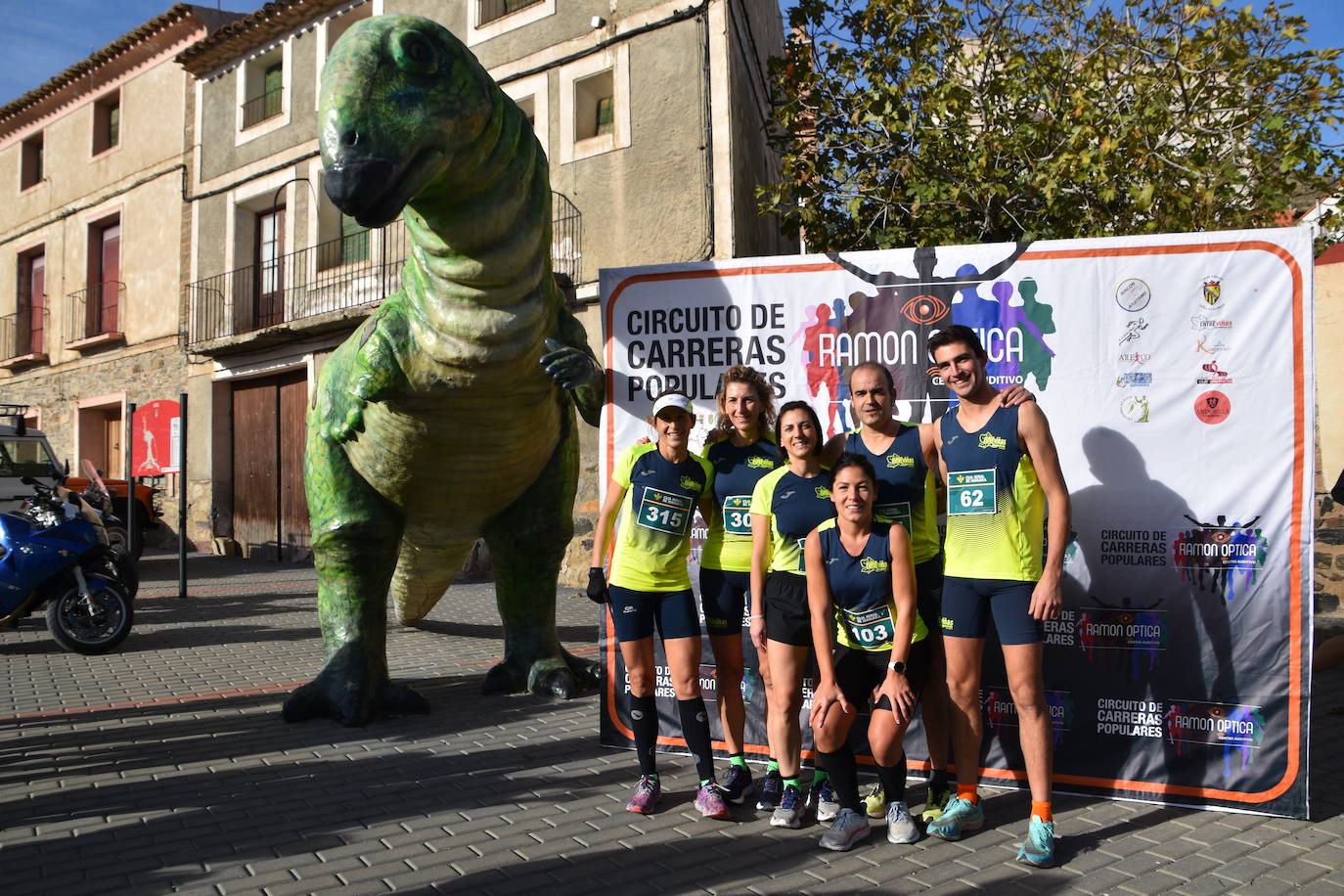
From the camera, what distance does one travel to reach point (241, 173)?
15.0 metres

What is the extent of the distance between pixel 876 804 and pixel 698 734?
678 millimetres

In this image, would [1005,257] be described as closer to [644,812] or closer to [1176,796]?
[1176,796]

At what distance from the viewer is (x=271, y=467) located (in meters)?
14.7

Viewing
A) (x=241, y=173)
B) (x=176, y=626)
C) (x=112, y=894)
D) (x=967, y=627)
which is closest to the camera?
(x=112, y=894)

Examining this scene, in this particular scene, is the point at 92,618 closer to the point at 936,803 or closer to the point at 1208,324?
the point at 936,803

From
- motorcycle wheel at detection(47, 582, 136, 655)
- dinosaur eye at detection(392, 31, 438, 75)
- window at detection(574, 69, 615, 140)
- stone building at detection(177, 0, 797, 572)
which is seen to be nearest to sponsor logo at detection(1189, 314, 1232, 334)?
dinosaur eye at detection(392, 31, 438, 75)

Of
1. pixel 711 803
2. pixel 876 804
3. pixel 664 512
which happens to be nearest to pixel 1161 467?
pixel 876 804

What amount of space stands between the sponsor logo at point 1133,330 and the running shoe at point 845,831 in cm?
205

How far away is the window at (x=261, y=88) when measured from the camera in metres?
14.9

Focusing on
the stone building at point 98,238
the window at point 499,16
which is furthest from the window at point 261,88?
the window at point 499,16

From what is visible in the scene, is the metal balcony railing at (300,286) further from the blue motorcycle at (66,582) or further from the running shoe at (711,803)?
the running shoe at (711,803)

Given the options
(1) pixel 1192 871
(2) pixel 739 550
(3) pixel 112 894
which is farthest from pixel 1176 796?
(3) pixel 112 894

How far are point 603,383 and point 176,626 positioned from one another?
584cm

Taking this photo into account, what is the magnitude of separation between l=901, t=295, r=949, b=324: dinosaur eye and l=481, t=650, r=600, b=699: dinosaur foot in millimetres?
2607
